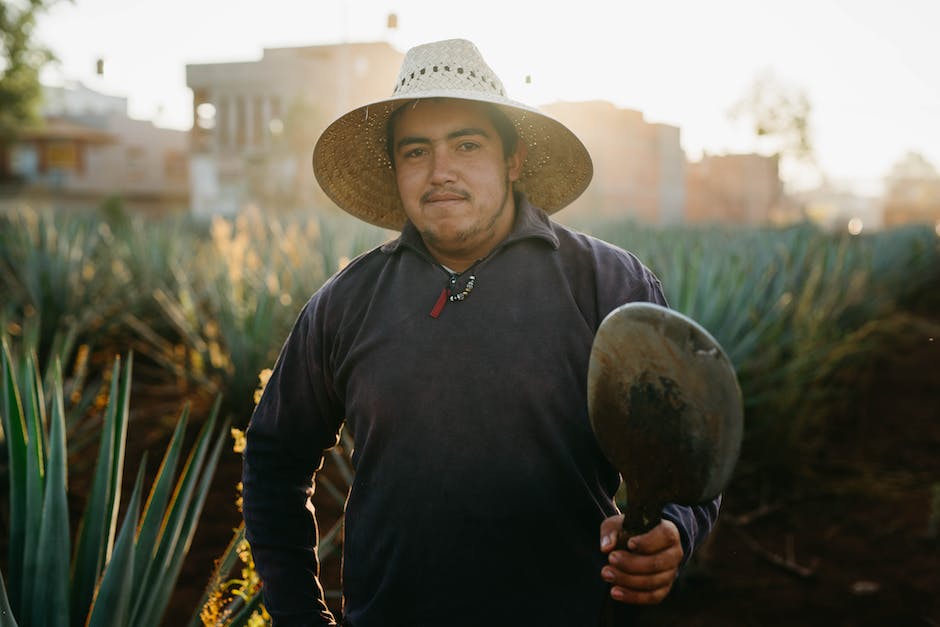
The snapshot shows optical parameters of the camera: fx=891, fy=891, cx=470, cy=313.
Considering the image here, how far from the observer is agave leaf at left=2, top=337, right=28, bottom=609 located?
193cm

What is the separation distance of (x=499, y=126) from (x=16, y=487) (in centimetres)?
141

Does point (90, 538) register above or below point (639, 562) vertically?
below

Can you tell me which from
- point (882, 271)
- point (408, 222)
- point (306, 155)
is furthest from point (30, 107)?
point (408, 222)

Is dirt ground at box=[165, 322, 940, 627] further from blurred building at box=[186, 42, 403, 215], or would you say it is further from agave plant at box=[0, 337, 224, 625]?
blurred building at box=[186, 42, 403, 215]

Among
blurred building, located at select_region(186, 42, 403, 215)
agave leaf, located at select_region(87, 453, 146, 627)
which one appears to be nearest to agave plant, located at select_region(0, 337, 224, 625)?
agave leaf, located at select_region(87, 453, 146, 627)

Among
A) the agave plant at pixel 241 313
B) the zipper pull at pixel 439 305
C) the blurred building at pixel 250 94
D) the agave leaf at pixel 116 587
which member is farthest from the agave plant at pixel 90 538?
the blurred building at pixel 250 94

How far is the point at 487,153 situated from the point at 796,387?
10.6 feet

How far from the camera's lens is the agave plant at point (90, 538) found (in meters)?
1.79

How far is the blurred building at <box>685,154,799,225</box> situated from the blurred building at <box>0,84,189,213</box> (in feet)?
92.5

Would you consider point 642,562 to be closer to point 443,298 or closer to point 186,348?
point 443,298

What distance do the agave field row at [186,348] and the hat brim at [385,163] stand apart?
25.7 inches

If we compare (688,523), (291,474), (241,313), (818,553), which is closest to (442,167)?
(291,474)

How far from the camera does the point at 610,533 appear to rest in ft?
4.29

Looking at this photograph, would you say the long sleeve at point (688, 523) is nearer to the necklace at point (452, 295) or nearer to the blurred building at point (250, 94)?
the necklace at point (452, 295)
